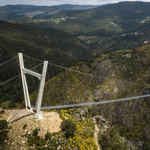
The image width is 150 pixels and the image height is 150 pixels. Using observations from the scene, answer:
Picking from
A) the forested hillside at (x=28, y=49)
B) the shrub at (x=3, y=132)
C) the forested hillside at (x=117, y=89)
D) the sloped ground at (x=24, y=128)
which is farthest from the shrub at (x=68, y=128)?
the forested hillside at (x=28, y=49)

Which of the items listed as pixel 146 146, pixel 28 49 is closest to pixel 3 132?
pixel 146 146

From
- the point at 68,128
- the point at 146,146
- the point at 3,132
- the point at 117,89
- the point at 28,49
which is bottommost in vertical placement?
the point at 146,146

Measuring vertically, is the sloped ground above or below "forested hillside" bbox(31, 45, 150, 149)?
below

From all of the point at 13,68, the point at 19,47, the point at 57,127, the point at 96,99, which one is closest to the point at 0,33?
the point at 19,47

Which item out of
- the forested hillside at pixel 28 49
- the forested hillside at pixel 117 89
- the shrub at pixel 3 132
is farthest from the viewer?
the forested hillside at pixel 28 49

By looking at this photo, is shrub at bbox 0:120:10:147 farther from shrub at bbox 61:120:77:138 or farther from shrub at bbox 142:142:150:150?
shrub at bbox 142:142:150:150

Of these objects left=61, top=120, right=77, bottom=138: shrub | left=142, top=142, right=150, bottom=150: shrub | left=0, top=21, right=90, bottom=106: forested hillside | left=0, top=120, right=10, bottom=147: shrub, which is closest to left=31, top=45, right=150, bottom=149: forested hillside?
left=142, top=142, right=150, bottom=150: shrub

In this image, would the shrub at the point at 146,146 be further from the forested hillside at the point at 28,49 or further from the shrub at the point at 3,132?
the forested hillside at the point at 28,49

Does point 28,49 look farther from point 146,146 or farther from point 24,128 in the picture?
point 24,128

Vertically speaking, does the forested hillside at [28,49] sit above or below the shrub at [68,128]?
above

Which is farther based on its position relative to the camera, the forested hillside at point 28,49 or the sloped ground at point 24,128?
the forested hillside at point 28,49

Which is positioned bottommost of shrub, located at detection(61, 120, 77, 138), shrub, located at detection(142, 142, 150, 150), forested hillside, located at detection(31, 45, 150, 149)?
shrub, located at detection(142, 142, 150, 150)
